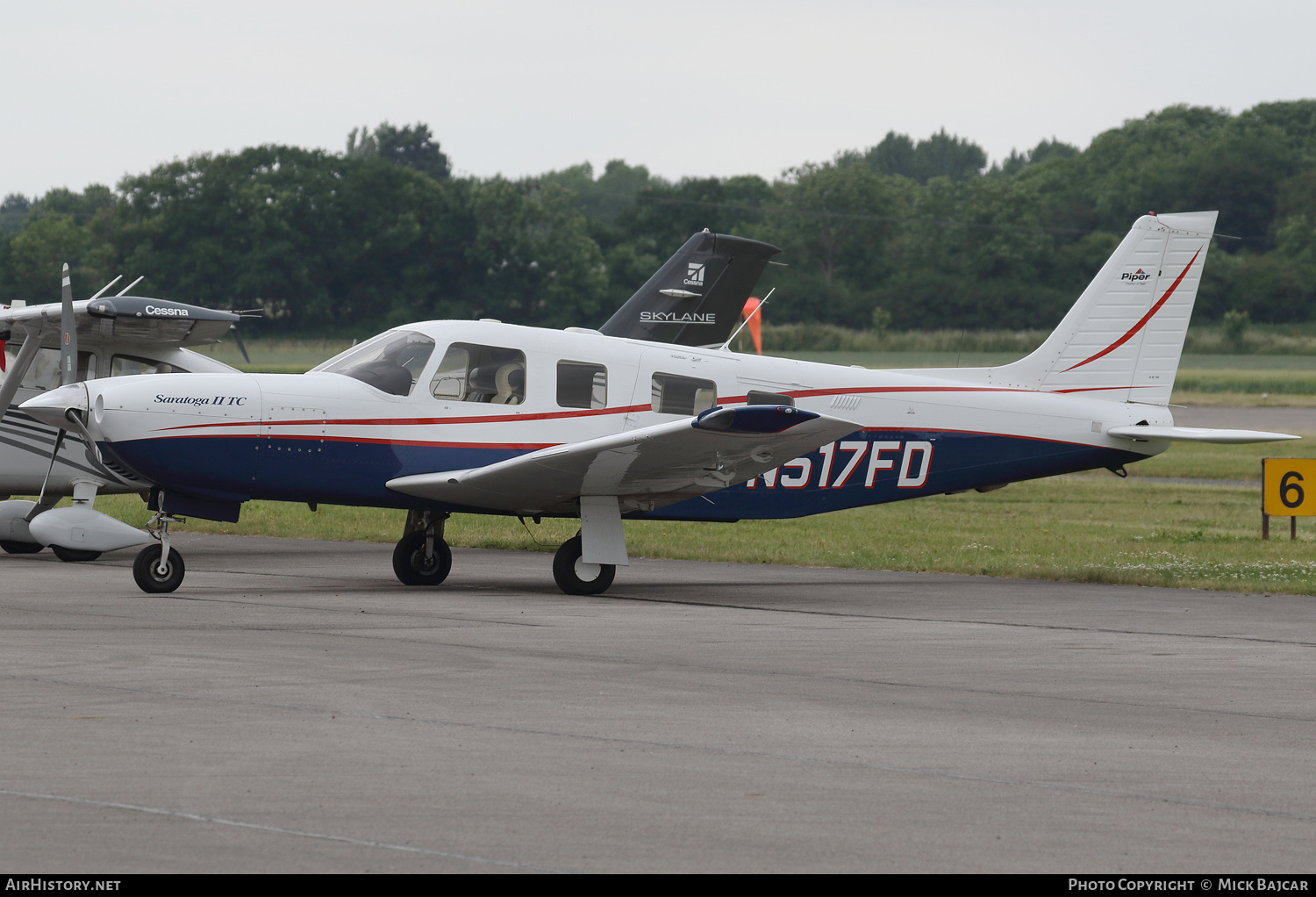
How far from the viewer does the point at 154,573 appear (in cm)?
1234

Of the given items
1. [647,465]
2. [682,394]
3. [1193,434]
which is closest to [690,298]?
[682,394]

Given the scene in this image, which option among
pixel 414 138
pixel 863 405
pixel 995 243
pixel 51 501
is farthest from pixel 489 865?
pixel 414 138

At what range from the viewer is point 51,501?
17.0m

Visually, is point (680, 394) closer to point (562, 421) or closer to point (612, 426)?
point (612, 426)

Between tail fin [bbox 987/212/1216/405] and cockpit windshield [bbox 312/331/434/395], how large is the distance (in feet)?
17.9

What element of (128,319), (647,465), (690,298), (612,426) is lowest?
(647,465)

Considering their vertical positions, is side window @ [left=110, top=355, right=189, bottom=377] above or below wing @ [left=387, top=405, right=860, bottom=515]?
above

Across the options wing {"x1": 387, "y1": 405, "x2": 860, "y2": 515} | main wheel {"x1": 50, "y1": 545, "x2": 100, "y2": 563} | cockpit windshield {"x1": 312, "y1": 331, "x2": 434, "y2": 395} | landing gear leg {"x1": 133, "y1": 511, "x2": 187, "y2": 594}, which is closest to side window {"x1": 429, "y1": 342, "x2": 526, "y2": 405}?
cockpit windshield {"x1": 312, "y1": 331, "x2": 434, "y2": 395}

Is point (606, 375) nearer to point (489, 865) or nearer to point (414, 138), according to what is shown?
point (489, 865)

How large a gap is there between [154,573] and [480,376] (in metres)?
3.05

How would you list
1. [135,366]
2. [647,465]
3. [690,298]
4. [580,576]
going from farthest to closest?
[690,298] < [135,366] < [580,576] < [647,465]

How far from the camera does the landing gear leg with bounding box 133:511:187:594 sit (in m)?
12.3

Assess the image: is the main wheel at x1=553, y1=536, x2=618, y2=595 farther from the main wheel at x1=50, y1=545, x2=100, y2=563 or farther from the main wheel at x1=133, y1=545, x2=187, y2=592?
the main wheel at x1=50, y1=545, x2=100, y2=563

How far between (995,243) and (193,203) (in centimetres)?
3847
